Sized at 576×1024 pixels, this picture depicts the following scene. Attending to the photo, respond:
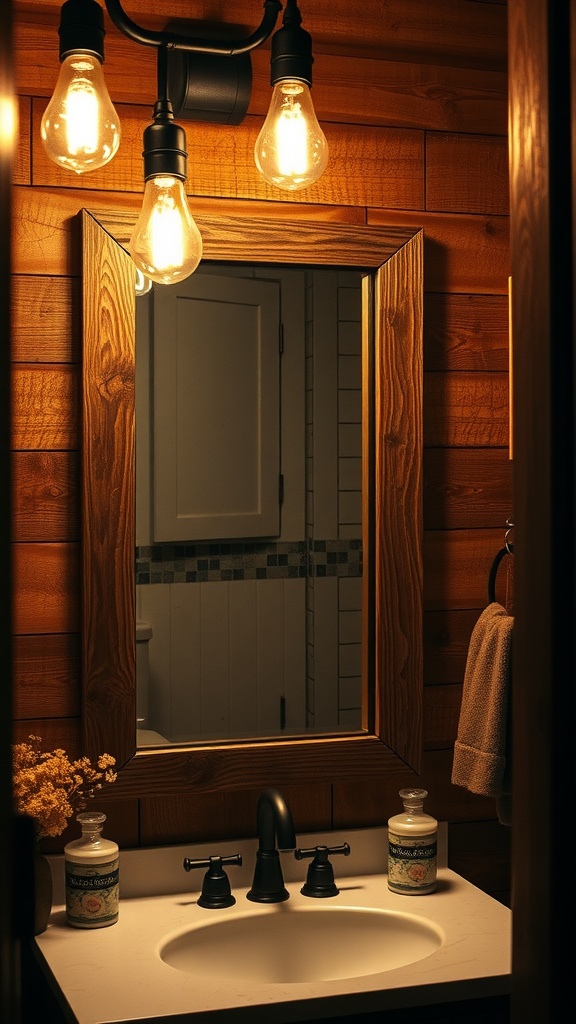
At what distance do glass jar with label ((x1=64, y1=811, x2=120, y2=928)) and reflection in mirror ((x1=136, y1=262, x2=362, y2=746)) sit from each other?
171 mm

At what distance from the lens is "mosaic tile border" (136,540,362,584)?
5.13 ft

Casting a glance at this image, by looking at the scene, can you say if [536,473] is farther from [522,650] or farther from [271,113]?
[271,113]

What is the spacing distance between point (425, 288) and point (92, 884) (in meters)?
0.99

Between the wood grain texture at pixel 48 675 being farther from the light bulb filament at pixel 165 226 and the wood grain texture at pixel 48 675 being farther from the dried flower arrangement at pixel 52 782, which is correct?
the light bulb filament at pixel 165 226

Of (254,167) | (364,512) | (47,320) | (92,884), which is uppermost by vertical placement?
(254,167)

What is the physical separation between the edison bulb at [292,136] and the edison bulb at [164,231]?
0.46 feet

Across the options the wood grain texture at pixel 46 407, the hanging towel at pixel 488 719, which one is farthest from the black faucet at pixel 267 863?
the wood grain texture at pixel 46 407

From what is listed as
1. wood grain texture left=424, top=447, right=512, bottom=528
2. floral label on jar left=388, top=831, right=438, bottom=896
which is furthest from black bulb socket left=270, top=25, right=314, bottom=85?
floral label on jar left=388, top=831, right=438, bottom=896

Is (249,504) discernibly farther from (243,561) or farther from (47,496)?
(47,496)

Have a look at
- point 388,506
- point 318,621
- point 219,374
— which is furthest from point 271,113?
point 318,621

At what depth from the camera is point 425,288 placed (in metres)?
1.71

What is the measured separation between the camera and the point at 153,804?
62.3 inches

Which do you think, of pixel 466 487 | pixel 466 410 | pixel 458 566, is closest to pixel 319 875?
pixel 458 566

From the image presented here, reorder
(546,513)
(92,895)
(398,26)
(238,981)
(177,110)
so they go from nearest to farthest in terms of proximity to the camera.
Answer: (546,513) → (238,981) → (92,895) → (177,110) → (398,26)
